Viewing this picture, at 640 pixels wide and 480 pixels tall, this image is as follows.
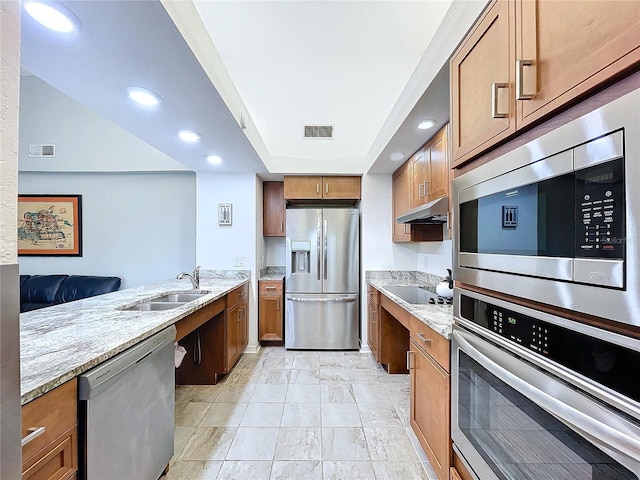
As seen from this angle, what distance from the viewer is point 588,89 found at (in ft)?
2.27

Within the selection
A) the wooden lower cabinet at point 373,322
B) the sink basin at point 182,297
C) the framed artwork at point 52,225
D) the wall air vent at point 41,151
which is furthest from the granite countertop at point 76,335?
the wall air vent at point 41,151

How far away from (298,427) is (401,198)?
240cm

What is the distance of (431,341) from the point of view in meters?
1.60

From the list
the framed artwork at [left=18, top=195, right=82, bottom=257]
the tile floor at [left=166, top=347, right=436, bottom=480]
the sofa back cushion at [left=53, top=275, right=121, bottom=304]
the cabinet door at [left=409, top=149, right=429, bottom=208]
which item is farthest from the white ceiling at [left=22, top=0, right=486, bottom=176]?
the framed artwork at [left=18, top=195, right=82, bottom=257]

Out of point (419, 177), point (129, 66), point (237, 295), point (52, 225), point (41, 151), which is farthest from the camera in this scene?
point (52, 225)

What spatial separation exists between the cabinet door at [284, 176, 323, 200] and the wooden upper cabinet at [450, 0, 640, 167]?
2555 mm

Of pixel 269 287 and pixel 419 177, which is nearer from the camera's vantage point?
pixel 419 177

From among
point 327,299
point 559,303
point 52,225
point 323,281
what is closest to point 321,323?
point 327,299

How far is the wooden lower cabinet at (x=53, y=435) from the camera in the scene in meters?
0.84

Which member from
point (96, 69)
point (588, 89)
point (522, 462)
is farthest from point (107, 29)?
point (522, 462)

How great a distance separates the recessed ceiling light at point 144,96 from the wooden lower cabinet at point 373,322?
259 cm

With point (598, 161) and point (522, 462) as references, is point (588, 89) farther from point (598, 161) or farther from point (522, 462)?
point (522, 462)

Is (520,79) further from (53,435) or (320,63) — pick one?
(320,63)

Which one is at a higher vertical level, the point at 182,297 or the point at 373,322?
the point at 182,297
